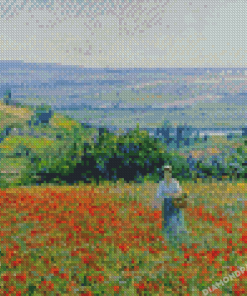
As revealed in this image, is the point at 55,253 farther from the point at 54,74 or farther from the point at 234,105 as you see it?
the point at 234,105

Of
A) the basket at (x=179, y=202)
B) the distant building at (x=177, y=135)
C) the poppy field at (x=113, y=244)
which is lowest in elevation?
the poppy field at (x=113, y=244)

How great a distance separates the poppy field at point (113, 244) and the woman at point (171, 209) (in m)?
0.17

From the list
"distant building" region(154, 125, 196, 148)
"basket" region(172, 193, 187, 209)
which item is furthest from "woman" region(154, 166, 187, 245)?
"distant building" region(154, 125, 196, 148)

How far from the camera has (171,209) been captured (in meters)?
5.69

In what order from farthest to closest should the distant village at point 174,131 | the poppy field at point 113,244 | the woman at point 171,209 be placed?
the distant village at point 174,131
the woman at point 171,209
the poppy field at point 113,244

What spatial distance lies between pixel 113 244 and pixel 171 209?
1.02m

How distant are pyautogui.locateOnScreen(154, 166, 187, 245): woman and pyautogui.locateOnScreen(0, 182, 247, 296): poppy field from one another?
0.56ft

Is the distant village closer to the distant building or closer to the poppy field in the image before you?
the distant building

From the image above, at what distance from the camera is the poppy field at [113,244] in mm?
5195

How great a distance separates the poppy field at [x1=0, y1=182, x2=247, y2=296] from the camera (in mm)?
5195

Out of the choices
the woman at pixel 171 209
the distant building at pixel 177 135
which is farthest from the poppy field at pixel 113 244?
the distant building at pixel 177 135

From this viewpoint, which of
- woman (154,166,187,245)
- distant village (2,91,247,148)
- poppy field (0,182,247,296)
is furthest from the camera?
distant village (2,91,247,148)

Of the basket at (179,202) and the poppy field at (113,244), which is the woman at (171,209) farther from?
the poppy field at (113,244)

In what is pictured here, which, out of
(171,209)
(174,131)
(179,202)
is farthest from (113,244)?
(174,131)
